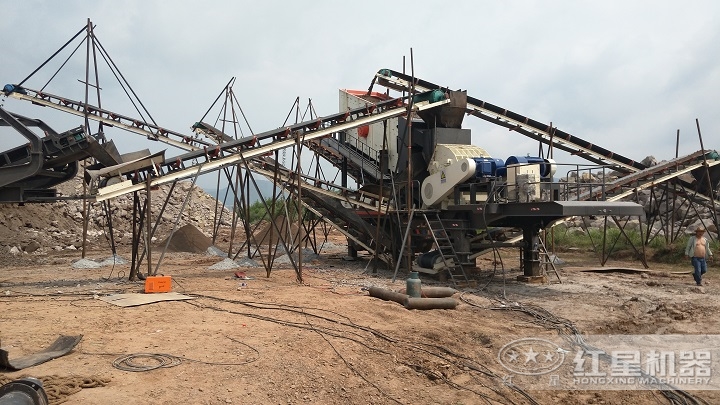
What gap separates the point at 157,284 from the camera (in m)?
11.3

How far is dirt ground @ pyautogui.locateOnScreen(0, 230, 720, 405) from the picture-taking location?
19.1 ft

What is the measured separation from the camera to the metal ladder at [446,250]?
13.9 metres

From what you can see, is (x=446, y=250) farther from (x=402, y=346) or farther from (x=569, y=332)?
(x=402, y=346)

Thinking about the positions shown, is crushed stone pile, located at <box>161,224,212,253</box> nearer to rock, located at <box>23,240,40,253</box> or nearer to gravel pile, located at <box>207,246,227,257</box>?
gravel pile, located at <box>207,246,227,257</box>

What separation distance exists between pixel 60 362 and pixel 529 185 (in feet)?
33.5

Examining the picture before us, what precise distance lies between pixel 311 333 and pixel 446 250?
775 cm

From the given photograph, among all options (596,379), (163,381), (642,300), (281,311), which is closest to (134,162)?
(281,311)

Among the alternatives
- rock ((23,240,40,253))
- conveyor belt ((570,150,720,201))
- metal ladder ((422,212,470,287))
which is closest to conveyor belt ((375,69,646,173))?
conveyor belt ((570,150,720,201))

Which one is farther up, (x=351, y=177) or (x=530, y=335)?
(x=351, y=177)

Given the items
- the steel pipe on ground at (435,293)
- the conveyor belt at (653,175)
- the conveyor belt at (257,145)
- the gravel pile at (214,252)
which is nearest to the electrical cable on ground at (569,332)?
the steel pipe on ground at (435,293)

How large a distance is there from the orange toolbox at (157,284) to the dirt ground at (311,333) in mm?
566

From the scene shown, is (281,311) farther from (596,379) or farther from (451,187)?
(451,187)

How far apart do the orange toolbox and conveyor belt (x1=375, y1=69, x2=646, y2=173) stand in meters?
11.0

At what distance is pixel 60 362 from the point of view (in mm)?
6270
